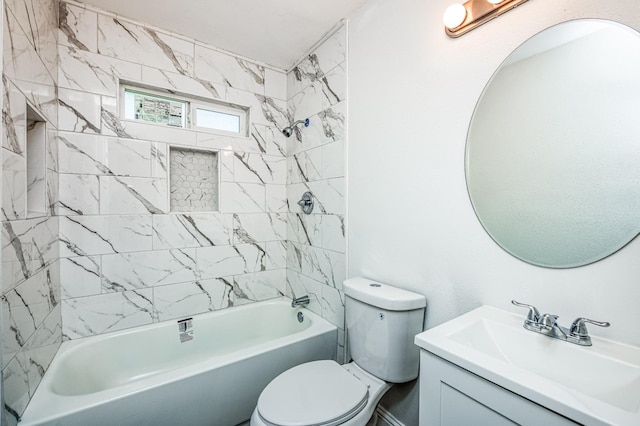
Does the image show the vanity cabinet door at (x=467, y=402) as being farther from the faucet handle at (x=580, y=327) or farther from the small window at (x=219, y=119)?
the small window at (x=219, y=119)

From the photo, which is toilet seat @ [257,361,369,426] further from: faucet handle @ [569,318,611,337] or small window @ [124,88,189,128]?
small window @ [124,88,189,128]

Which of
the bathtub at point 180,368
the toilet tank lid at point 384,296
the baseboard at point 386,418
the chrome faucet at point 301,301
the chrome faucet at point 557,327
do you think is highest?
the chrome faucet at point 557,327

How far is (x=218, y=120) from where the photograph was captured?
2230mm

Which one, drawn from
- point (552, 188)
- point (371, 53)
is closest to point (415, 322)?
point (552, 188)

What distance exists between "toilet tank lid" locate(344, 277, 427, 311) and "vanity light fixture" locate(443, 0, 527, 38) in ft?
3.89

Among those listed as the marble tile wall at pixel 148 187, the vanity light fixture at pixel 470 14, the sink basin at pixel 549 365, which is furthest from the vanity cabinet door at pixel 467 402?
the marble tile wall at pixel 148 187

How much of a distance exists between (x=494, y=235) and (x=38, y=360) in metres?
2.12

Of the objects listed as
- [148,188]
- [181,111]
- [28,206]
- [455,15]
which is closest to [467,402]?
[455,15]

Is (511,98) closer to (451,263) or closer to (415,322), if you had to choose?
(451,263)

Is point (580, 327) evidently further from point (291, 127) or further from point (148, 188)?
point (148, 188)

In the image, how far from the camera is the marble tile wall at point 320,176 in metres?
1.87

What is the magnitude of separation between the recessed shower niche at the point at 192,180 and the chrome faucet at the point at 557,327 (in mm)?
2039

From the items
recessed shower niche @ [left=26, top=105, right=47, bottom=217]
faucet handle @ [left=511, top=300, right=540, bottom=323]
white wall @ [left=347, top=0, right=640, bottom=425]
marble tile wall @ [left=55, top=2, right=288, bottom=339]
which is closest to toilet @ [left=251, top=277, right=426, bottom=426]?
white wall @ [left=347, top=0, right=640, bottom=425]

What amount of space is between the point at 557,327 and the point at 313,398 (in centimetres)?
92
